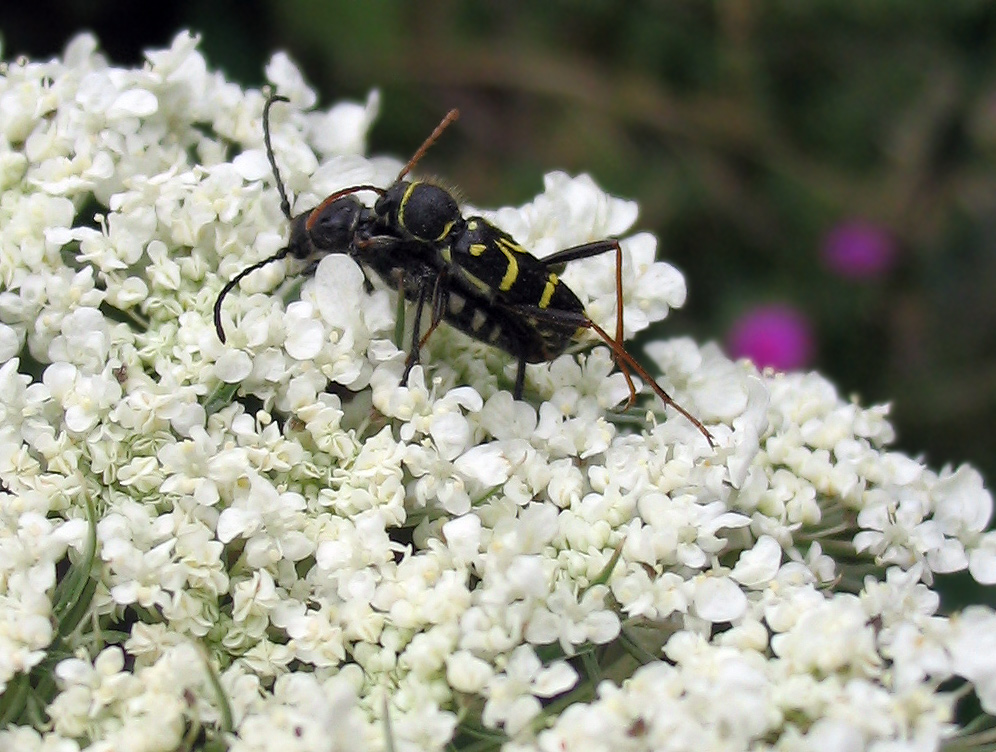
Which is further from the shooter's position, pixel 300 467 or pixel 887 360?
pixel 887 360

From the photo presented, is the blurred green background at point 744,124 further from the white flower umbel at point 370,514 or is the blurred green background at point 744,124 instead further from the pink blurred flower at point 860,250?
the white flower umbel at point 370,514

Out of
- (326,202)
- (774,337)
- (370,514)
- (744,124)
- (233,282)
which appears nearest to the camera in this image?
(370,514)

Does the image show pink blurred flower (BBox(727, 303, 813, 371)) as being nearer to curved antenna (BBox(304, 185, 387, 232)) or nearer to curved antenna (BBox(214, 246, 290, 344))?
curved antenna (BBox(304, 185, 387, 232))

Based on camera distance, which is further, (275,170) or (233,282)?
(275,170)

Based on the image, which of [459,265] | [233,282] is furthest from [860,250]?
[233,282]

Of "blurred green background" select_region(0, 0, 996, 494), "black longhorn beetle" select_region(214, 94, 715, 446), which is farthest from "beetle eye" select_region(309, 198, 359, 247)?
"blurred green background" select_region(0, 0, 996, 494)

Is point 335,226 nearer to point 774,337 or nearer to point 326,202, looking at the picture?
point 326,202

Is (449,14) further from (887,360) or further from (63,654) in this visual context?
(63,654)

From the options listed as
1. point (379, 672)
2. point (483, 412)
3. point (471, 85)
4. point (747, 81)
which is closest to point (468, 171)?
point (471, 85)
